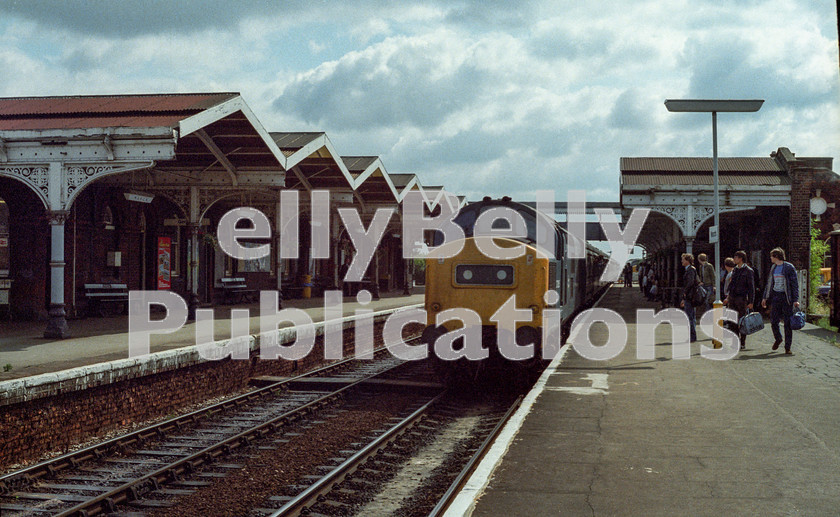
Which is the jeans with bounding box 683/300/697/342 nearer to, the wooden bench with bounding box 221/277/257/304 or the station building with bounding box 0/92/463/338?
the station building with bounding box 0/92/463/338

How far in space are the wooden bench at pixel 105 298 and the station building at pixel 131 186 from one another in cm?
18

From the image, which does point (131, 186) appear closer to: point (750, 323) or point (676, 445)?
point (750, 323)

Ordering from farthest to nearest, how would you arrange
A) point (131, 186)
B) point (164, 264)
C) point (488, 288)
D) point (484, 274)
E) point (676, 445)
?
point (164, 264)
point (131, 186)
point (484, 274)
point (488, 288)
point (676, 445)

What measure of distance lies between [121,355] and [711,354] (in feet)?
29.1

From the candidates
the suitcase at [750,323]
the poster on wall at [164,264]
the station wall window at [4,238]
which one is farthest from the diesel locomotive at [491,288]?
the poster on wall at [164,264]

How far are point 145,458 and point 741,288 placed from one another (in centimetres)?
974

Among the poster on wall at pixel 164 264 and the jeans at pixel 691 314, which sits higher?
the poster on wall at pixel 164 264

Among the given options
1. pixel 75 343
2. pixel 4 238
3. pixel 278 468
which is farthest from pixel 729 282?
pixel 4 238

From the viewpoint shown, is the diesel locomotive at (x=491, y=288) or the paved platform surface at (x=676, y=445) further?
the diesel locomotive at (x=491, y=288)

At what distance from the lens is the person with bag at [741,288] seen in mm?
13734

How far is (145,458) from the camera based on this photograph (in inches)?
339

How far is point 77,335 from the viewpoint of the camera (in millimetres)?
14625

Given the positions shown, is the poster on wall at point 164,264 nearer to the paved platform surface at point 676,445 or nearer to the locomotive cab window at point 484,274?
the locomotive cab window at point 484,274

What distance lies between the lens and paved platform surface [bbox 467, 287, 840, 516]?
528cm
